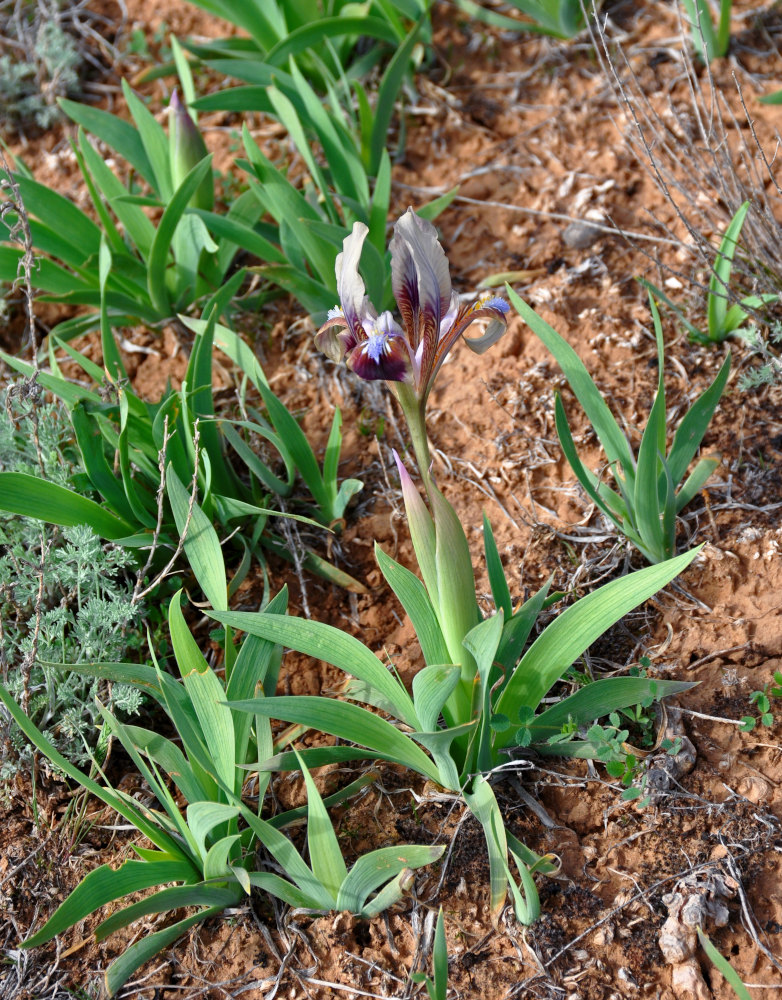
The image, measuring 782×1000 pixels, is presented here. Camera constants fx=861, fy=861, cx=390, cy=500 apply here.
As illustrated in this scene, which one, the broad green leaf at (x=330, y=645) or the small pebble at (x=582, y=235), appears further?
the small pebble at (x=582, y=235)

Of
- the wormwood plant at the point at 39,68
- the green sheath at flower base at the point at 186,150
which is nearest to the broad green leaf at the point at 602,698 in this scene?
the green sheath at flower base at the point at 186,150

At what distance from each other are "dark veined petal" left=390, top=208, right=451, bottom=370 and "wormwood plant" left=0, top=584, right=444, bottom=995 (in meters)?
0.65

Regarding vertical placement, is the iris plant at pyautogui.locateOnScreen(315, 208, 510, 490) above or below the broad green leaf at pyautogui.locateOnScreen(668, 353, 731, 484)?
above

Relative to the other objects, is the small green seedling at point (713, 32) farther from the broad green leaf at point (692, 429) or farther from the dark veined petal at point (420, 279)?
the dark veined petal at point (420, 279)

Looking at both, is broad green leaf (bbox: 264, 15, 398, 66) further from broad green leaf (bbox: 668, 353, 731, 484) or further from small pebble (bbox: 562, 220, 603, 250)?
broad green leaf (bbox: 668, 353, 731, 484)

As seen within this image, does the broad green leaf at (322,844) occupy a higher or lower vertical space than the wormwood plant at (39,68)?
lower

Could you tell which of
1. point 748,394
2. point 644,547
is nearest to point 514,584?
point 644,547

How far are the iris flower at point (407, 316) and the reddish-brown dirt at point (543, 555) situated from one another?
0.79 m

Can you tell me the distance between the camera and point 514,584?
1.96m

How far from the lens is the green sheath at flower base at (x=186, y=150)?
2396mm

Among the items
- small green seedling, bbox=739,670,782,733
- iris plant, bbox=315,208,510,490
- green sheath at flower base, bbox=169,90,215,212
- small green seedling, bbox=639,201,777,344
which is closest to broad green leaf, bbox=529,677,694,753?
small green seedling, bbox=739,670,782,733

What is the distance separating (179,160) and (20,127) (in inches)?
48.7

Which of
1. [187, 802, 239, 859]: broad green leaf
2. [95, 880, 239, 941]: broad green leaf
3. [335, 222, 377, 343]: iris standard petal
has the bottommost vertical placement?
[95, 880, 239, 941]: broad green leaf

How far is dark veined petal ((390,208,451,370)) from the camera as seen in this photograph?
3.92 ft
